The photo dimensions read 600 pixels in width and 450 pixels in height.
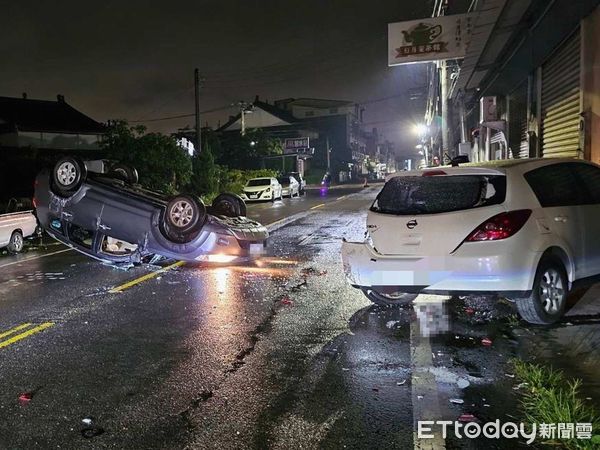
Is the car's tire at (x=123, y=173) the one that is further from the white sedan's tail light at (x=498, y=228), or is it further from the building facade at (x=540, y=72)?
the building facade at (x=540, y=72)

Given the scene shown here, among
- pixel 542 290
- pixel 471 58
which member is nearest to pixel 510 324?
pixel 542 290

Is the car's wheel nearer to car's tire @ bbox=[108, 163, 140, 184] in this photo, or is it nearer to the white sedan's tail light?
the white sedan's tail light

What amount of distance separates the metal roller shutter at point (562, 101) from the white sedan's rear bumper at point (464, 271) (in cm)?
671

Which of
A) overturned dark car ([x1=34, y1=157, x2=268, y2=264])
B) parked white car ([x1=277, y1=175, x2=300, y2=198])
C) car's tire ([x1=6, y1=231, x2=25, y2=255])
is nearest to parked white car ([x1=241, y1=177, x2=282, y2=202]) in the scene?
parked white car ([x1=277, y1=175, x2=300, y2=198])

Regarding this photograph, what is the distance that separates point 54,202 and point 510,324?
7.29 meters

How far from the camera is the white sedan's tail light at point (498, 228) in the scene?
208 inches

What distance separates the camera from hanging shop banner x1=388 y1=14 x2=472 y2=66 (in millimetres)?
20219

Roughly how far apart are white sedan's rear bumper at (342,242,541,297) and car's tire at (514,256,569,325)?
0.26 metres

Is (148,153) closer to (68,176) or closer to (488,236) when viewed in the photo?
(68,176)

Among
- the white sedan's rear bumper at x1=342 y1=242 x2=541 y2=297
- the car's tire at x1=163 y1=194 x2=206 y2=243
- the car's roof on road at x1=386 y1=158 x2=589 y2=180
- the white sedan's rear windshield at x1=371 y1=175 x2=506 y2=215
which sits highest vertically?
the car's roof on road at x1=386 y1=158 x2=589 y2=180

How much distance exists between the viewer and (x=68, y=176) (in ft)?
30.0

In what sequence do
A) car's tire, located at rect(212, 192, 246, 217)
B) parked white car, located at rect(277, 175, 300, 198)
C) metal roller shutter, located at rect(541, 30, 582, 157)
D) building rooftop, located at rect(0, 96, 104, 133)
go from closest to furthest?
car's tire, located at rect(212, 192, 246, 217) < metal roller shutter, located at rect(541, 30, 582, 157) < parked white car, located at rect(277, 175, 300, 198) < building rooftop, located at rect(0, 96, 104, 133)

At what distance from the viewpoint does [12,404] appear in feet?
13.9

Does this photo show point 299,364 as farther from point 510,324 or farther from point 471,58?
point 471,58
